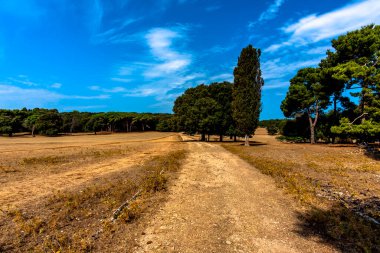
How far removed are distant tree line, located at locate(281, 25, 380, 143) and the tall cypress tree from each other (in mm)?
11522

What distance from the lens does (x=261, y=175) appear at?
1650cm

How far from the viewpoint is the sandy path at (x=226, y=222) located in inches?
251

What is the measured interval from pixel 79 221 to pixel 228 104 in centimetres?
5309

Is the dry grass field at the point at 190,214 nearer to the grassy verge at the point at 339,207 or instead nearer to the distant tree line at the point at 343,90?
the grassy verge at the point at 339,207

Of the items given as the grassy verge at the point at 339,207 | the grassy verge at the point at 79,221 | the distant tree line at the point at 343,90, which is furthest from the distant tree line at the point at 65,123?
the grassy verge at the point at 79,221

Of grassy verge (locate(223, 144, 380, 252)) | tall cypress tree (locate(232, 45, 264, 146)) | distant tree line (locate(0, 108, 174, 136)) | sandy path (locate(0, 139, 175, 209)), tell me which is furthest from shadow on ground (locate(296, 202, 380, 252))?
distant tree line (locate(0, 108, 174, 136))

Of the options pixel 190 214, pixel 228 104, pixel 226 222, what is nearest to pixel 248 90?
pixel 228 104

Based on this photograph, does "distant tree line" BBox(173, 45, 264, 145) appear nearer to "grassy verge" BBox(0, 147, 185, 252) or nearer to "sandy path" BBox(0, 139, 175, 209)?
"sandy path" BBox(0, 139, 175, 209)

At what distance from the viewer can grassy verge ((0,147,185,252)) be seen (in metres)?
6.43

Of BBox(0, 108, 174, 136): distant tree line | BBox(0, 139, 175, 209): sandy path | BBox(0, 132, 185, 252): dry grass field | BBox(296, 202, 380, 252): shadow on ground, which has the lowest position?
BBox(0, 139, 175, 209): sandy path

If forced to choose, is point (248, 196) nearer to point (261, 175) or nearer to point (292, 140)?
point (261, 175)

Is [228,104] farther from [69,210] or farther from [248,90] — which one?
[69,210]

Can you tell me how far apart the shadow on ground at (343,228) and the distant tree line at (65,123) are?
85623mm

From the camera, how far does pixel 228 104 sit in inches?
2314
